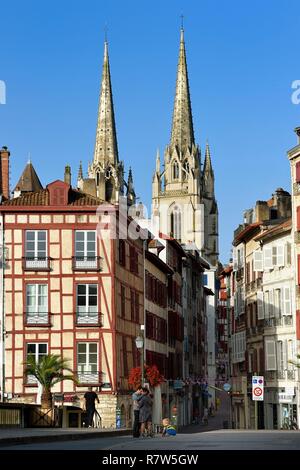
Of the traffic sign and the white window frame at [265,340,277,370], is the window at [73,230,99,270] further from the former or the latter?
the traffic sign

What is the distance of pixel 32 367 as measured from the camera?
59.1 metres

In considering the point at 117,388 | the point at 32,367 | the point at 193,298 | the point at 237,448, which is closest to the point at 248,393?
the point at 117,388

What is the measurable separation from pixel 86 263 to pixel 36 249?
270 centimetres

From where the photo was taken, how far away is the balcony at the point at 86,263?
6581 centimetres

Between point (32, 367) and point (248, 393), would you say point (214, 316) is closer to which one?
point (248, 393)

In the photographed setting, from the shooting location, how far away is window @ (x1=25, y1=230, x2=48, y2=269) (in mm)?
65938

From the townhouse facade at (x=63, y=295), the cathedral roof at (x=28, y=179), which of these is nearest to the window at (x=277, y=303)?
the townhouse facade at (x=63, y=295)

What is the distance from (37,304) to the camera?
65.8 metres

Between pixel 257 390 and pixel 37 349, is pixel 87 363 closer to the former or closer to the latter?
pixel 37 349

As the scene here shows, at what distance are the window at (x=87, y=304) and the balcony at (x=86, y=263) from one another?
0.87 metres

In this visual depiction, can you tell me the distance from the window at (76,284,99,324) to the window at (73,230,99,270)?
3.39 ft

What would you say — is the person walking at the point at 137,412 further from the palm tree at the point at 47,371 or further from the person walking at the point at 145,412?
the palm tree at the point at 47,371
